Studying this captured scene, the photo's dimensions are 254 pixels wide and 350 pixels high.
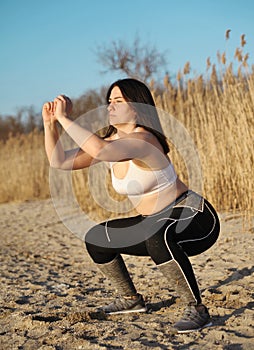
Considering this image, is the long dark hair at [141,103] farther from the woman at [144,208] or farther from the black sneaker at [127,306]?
the black sneaker at [127,306]

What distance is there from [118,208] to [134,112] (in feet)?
12.4

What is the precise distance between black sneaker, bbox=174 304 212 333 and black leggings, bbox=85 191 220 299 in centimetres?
8

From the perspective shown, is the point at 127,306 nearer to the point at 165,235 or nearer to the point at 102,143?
the point at 165,235

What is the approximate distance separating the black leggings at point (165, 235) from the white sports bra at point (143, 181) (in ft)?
0.37

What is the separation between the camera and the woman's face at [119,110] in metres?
2.37

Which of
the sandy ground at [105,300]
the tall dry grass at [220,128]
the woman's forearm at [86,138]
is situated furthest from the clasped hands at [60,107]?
the tall dry grass at [220,128]

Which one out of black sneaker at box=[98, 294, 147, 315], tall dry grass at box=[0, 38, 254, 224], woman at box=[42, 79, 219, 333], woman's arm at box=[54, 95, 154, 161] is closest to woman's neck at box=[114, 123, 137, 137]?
woman at box=[42, 79, 219, 333]

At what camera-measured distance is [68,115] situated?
6.99ft

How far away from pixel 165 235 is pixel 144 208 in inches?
9.3

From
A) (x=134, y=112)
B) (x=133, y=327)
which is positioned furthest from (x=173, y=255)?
(x=134, y=112)

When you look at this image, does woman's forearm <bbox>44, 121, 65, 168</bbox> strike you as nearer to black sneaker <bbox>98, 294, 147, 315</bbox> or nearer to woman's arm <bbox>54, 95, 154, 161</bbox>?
woman's arm <bbox>54, 95, 154, 161</bbox>

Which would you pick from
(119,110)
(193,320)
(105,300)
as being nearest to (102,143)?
(119,110)

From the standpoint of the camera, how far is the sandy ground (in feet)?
6.83

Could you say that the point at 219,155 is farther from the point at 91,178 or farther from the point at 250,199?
the point at 91,178
